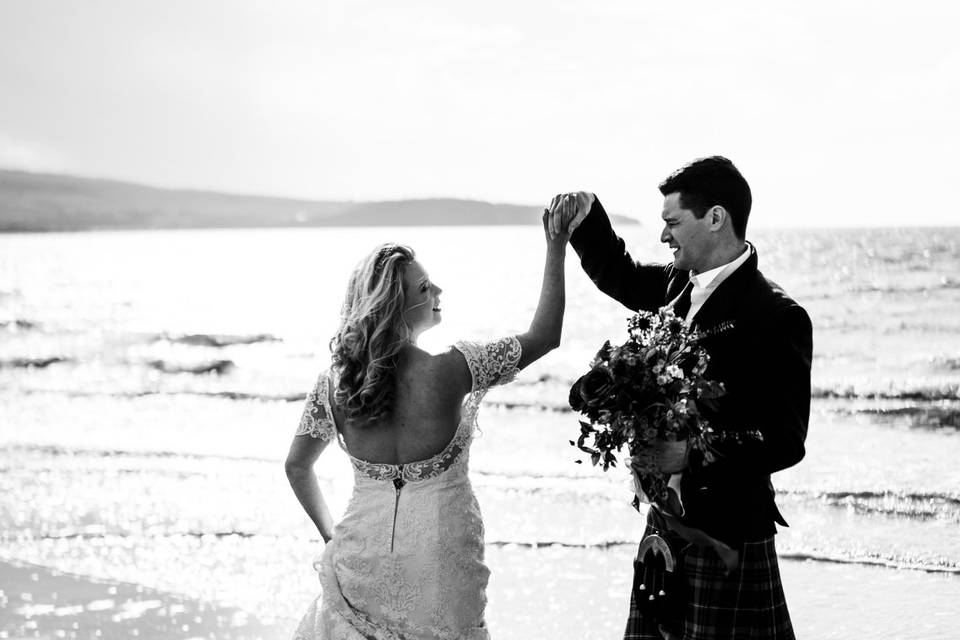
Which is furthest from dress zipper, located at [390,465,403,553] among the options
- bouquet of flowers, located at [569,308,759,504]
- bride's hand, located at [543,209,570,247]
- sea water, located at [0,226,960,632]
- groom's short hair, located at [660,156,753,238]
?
sea water, located at [0,226,960,632]

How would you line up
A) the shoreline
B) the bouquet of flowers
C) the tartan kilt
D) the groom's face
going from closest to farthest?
the bouquet of flowers < the tartan kilt < the groom's face < the shoreline

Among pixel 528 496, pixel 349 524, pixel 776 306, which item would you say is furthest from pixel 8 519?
pixel 776 306

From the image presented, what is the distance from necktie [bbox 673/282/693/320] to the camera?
136 inches

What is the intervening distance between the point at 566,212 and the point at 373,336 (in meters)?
0.84

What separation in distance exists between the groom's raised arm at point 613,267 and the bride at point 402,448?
0.61ft

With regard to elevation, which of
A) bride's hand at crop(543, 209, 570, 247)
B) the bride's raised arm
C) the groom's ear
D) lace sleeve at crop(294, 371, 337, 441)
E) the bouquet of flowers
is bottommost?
lace sleeve at crop(294, 371, 337, 441)

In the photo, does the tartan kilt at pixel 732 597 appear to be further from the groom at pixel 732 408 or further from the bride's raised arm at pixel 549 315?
the bride's raised arm at pixel 549 315

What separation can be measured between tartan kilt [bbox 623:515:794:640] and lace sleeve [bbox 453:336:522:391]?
2.77 feet

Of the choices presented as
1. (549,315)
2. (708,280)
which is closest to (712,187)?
(708,280)

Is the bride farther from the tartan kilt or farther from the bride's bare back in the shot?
the tartan kilt

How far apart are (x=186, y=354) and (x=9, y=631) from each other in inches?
1016

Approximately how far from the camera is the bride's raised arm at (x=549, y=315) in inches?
138

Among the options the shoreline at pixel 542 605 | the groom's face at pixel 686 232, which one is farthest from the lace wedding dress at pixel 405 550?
the shoreline at pixel 542 605

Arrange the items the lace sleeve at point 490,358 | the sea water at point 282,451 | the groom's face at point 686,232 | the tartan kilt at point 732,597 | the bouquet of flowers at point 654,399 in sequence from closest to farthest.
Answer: the bouquet of flowers at point 654,399 → the tartan kilt at point 732,597 → the groom's face at point 686,232 → the lace sleeve at point 490,358 → the sea water at point 282,451
